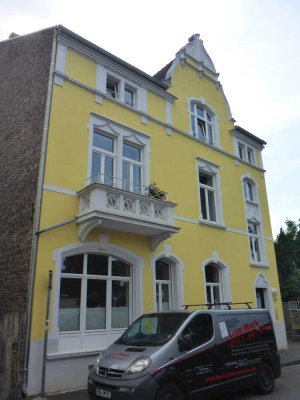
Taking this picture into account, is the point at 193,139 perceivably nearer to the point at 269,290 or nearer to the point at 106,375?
the point at 269,290

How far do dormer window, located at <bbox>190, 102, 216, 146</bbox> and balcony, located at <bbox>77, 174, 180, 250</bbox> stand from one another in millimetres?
5596

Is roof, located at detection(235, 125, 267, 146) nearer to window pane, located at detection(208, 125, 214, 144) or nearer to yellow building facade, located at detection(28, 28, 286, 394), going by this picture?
yellow building facade, located at detection(28, 28, 286, 394)

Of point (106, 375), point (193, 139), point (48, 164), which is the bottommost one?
point (106, 375)

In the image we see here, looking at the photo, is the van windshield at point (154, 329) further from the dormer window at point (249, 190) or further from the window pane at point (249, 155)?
the window pane at point (249, 155)

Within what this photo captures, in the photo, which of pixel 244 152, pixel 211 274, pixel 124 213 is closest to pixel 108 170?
pixel 124 213

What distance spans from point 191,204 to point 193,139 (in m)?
3.32

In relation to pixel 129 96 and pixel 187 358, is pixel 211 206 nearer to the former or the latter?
pixel 129 96

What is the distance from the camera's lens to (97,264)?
37.5 feet

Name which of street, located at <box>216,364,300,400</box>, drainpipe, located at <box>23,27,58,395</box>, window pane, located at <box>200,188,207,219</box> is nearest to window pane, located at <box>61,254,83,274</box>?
drainpipe, located at <box>23,27,58,395</box>

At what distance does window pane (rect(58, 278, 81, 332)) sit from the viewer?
33.4ft

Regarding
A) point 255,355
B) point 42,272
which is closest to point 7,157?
point 42,272

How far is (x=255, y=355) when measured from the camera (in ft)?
29.1

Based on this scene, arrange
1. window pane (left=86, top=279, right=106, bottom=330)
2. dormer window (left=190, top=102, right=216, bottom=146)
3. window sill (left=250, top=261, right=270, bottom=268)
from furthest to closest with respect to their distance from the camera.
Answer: window sill (left=250, top=261, right=270, bottom=268) → dormer window (left=190, top=102, right=216, bottom=146) → window pane (left=86, top=279, right=106, bottom=330)

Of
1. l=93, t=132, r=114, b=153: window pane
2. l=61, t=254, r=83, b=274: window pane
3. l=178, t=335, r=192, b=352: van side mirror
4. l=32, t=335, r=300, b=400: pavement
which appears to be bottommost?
l=32, t=335, r=300, b=400: pavement
